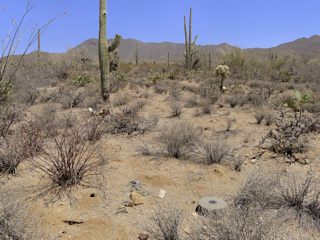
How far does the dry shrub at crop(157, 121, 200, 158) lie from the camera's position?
4.32 metres

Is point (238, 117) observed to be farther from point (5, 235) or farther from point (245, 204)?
point (5, 235)

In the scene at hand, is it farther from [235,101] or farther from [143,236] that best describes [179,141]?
[235,101]

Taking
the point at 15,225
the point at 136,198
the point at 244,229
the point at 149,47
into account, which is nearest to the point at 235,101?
the point at 136,198

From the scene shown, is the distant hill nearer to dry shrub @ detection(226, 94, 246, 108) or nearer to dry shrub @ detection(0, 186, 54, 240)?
dry shrub @ detection(226, 94, 246, 108)

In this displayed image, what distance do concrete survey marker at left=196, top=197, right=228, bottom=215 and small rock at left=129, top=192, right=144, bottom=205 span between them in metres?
0.70

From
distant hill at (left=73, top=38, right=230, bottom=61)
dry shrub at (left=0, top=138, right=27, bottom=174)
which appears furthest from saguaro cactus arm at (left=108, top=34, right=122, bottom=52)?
distant hill at (left=73, top=38, right=230, bottom=61)

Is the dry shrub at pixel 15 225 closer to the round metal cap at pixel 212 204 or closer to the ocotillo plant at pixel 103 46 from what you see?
the round metal cap at pixel 212 204

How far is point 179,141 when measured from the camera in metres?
4.45

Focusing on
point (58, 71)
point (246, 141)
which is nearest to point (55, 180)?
point (246, 141)

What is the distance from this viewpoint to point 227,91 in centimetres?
1120

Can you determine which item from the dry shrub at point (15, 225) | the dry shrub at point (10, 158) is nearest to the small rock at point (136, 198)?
the dry shrub at point (15, 225)

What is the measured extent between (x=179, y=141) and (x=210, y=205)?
6.10 feet

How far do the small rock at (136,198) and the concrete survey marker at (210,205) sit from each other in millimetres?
699

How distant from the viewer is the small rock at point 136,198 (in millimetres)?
2928
